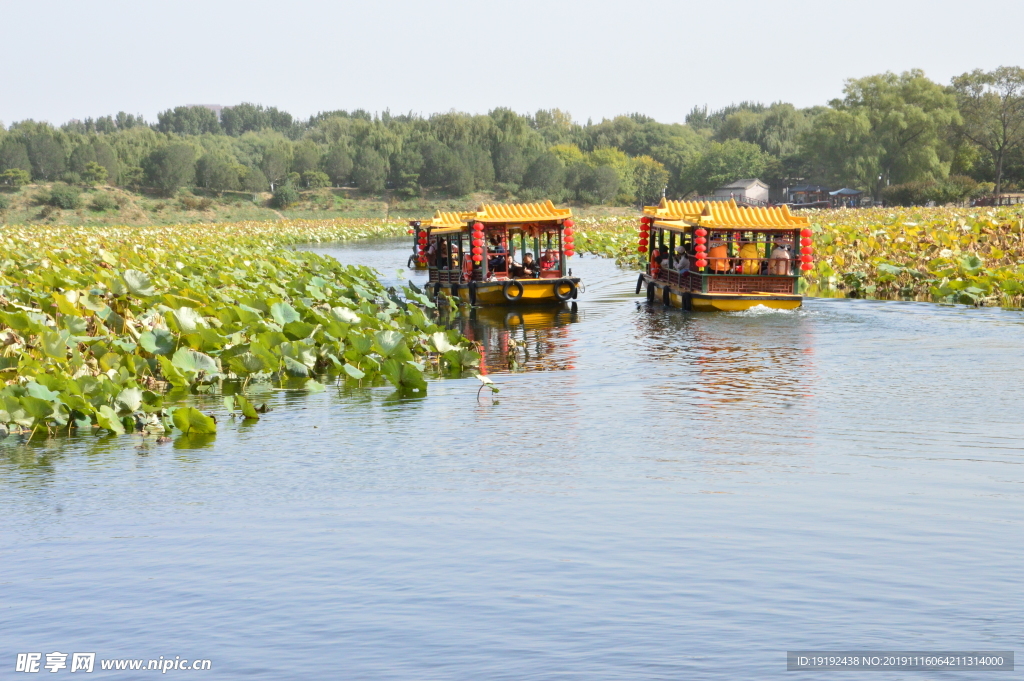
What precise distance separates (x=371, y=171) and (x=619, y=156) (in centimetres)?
3171

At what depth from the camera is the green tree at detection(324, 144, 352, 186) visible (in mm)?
110875

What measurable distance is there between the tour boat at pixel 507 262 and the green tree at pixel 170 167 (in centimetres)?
8101

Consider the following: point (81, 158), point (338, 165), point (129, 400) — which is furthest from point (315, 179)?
point (129, 400)

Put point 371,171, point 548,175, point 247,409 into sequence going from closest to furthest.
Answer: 1. point 247,409
2. point 371,171
3. point 548,175

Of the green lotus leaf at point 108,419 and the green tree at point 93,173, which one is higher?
the green tree at point 93,173

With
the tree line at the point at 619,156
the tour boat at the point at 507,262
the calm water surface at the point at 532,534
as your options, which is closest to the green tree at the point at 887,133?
the tree line at the point at 619,156

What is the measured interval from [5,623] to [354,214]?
98806 millimetres

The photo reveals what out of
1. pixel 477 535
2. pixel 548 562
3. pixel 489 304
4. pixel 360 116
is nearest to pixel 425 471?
pixel 477 535

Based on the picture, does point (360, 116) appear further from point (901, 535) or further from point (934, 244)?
point (901, 535)

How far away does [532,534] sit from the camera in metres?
7.29

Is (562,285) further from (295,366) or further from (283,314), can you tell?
(295,366)

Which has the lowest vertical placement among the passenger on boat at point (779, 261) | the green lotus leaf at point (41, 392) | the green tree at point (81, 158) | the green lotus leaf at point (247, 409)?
the green lotus leaf at point (247, 409)

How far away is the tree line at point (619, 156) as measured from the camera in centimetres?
9200

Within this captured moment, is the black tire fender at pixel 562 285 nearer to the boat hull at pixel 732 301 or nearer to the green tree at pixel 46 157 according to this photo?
the boat hull at pixel 732 301
